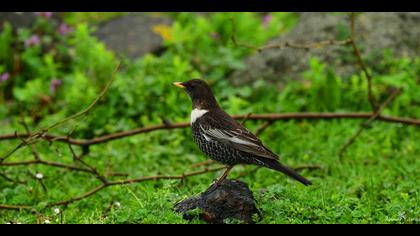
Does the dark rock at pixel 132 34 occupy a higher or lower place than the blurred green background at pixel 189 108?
higher

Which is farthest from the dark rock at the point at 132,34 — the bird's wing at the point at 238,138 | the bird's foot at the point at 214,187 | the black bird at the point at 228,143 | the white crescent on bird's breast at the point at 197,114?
the bird's foot at the point at 214,187

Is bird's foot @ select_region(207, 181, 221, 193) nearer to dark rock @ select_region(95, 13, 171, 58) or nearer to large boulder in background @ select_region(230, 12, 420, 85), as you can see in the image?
large boulder in background @ select_region(230, 12, 420, 85)

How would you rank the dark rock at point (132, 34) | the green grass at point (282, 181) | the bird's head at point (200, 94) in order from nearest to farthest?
the green grass at point (282, 181), the bird's head at point (200, 94), the dark rock at point (132, 34)

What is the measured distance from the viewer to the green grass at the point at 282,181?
5.63 meters

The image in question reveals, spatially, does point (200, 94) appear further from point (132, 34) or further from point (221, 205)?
point (132, 34)

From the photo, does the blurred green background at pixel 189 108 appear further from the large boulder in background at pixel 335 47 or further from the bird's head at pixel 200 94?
the bird's head at pixel 200 94

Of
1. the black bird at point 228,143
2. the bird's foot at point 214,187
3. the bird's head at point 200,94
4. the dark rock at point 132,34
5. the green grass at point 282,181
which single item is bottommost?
the green grass at point 282,181

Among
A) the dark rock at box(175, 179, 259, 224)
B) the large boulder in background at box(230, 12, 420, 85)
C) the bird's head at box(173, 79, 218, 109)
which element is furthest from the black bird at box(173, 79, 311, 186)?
the large boulder in background at box(230, 12, 420, 85)

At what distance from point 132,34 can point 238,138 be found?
686 centimetres

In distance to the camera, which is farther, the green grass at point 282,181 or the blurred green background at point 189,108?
the blurred green background at point 189,108

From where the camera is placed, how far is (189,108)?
9.70 m

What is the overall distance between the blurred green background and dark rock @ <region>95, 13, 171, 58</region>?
1.0 inches

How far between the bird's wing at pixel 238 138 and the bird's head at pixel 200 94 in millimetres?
333

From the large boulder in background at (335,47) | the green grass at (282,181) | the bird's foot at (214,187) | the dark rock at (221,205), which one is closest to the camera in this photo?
the dark rock at (221,205)
